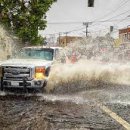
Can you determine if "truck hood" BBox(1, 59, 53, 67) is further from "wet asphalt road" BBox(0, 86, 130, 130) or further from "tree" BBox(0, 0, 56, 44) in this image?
"tree" BBox(0, 0, 56, 44)

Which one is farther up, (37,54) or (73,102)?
(37,54)

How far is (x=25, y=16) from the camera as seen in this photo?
30.9 m

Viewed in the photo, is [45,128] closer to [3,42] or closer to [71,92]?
[71,92]

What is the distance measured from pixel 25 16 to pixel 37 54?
48.9 ft

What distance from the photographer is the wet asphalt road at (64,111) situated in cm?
905

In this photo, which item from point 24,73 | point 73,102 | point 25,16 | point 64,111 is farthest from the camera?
point 25,16

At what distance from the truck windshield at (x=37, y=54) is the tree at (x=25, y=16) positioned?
46.2 ft

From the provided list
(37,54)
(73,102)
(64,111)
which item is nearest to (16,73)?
(37,54)

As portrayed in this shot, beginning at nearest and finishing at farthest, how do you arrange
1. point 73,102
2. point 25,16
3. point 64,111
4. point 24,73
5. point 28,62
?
point 64,111 < point 73,102 < point 24,73 < point 28,62 < point 25,16

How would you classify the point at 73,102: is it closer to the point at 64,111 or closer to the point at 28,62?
the point at 64,111

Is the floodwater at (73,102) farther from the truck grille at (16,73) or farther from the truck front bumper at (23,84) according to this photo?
the truck grille at (16,73)

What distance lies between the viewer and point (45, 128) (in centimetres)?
864

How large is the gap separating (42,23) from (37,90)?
16464mm

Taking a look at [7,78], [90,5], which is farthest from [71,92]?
[90,5]
